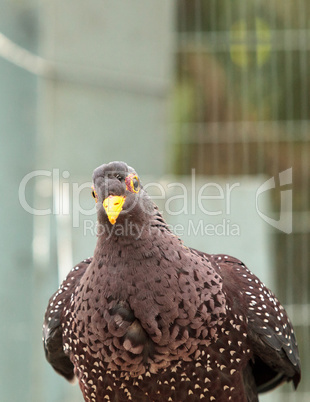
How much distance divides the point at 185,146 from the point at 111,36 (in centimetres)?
126

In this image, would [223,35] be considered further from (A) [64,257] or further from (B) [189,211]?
(A) [64,257]

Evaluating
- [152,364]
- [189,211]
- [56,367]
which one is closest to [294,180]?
[189,211]

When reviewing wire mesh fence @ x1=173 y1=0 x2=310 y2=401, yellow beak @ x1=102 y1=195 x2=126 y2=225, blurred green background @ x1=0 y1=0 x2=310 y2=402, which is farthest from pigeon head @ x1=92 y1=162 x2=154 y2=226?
wire mesh fence @ x1=173 y1=0 x2=310 y2=401

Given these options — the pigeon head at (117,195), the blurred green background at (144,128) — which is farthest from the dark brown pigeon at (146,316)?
the blurred green background at (144,128)

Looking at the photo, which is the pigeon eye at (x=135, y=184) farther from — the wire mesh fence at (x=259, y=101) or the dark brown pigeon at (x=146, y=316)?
the wire mesh fence at (x=259, y=101)

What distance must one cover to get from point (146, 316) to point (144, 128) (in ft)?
10.8

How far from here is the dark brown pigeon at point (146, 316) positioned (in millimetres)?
3043

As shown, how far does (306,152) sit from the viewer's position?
645 cm

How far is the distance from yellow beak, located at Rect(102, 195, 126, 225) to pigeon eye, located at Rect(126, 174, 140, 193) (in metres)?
0.07

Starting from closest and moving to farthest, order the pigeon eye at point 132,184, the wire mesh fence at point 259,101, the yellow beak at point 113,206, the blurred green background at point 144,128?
the yellow beak at point 113,206
the pigeon eye at point 132,184
the blurred green background at point 144,128
the wire mesh fence at point 259,101

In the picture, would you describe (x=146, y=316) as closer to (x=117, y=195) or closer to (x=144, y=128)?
(x=117, y=195)

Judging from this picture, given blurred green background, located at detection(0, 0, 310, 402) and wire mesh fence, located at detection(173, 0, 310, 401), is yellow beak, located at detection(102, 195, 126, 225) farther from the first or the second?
wire mesh fence, located at detection(173, 0, 310, 401)

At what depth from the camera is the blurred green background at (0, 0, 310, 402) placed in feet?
17.7

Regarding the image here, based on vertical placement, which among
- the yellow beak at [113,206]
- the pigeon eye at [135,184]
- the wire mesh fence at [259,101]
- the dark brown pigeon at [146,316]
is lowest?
the dark brown pigeon at [146,316]
